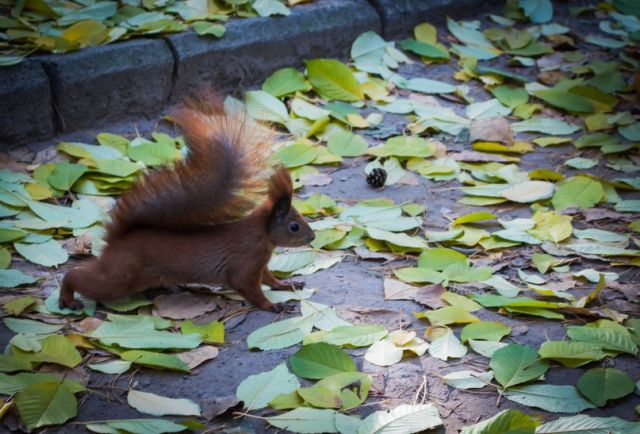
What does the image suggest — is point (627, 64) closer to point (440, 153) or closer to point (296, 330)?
point (440, 153)

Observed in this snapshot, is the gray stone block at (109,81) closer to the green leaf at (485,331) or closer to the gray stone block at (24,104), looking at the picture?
the gray stone block at (24,104)

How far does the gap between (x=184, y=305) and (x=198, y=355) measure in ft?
1.18

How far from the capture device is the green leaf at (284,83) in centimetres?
437

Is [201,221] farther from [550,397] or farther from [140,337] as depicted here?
[550,397]

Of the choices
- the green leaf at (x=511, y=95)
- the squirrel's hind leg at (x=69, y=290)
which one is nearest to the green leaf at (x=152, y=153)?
the squirrel's hind leg at (x=69, y=290)

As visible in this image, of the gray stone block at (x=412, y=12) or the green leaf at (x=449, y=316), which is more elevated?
the gray stone block at (x=412, y=12)

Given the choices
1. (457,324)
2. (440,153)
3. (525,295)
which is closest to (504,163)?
(440,153)

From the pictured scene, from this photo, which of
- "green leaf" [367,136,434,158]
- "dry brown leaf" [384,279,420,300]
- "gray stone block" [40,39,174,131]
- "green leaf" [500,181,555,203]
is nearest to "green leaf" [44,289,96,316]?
"dry brown leaf" [384,279,420,300]

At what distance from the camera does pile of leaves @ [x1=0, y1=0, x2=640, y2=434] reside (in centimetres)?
241

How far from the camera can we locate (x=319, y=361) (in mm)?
2525

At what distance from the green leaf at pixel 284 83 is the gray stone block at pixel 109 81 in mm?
510

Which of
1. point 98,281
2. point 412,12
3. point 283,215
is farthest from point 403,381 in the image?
point 412,12

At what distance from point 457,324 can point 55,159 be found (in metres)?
1.82

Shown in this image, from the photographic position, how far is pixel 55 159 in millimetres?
3666
